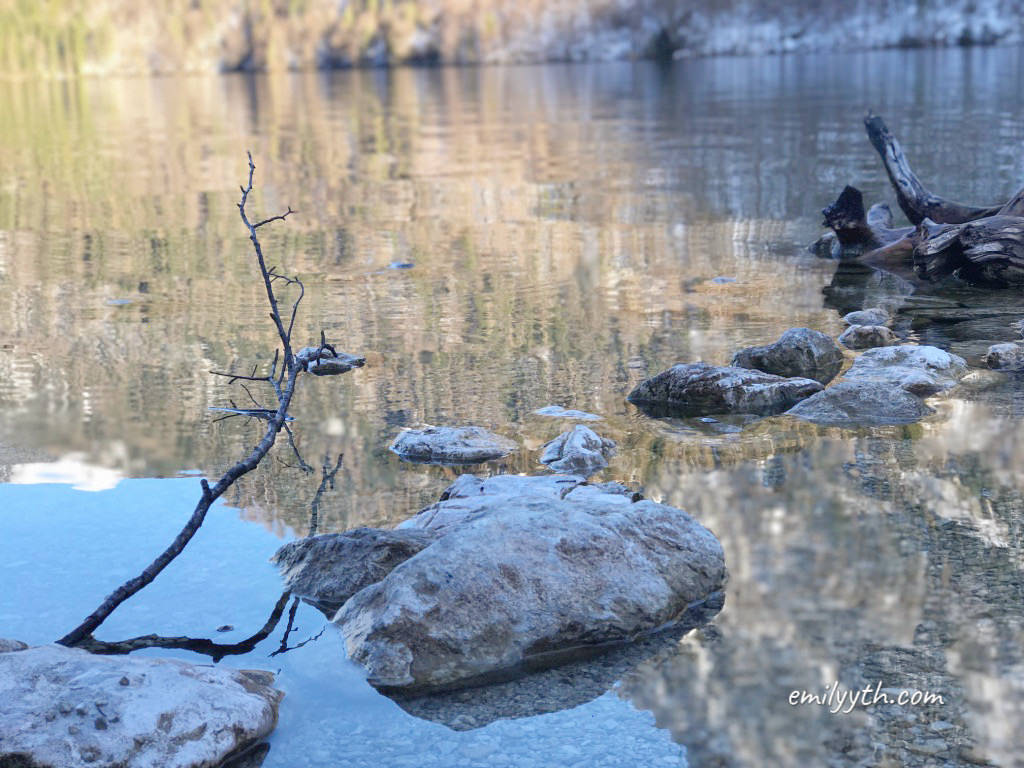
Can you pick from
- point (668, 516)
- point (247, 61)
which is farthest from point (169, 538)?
point (247, 61)

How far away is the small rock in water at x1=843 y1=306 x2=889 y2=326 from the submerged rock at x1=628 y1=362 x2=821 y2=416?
1.24 m

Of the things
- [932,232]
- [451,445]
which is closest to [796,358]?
[451,445]

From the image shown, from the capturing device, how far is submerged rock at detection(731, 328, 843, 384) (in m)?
5.02

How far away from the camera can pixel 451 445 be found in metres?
4.20

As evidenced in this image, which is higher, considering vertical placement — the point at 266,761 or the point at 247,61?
the point at 247,61

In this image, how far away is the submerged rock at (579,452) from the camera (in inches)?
159

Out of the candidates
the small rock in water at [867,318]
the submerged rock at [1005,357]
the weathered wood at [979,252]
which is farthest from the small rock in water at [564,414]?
the weathered wood at [979,252]

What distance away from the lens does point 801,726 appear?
8.40ft

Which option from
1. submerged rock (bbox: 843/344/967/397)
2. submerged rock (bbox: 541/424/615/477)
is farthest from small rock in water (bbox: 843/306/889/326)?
submerged rock (bbox: 541/424/615/477)

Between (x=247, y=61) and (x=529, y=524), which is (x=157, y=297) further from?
(x=247, y=61)

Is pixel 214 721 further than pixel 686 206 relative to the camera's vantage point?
No

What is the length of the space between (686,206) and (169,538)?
714 cm

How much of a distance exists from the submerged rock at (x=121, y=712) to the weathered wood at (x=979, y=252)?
514 centimetres

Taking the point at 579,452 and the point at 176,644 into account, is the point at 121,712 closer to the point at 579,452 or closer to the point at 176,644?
the point at 176,644
